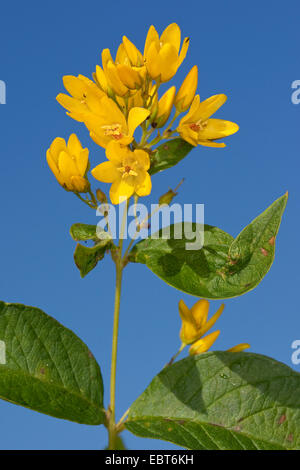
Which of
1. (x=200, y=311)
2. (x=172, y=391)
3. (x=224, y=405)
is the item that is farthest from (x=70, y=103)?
(x=224, y=405)

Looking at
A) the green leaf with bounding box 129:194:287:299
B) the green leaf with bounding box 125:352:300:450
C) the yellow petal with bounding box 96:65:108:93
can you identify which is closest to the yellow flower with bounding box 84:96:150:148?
the yellow petal with bounding box 96:65:108:93

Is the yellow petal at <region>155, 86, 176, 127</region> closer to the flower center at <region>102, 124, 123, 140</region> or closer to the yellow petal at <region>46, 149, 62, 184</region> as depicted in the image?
the flower center at <region>102, 124, 123, 140</region>

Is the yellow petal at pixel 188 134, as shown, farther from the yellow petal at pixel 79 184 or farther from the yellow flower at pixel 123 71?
the yellow petal at pixel 79 184

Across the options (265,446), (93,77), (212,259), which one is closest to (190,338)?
(212,259)

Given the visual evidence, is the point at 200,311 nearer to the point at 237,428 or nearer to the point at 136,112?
the point at 237,428

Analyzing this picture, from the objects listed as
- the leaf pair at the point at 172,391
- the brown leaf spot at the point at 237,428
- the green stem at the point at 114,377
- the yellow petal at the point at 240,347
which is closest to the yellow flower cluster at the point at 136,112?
the green stem at the point at 114,377

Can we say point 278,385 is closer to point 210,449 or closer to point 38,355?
point 210,449
